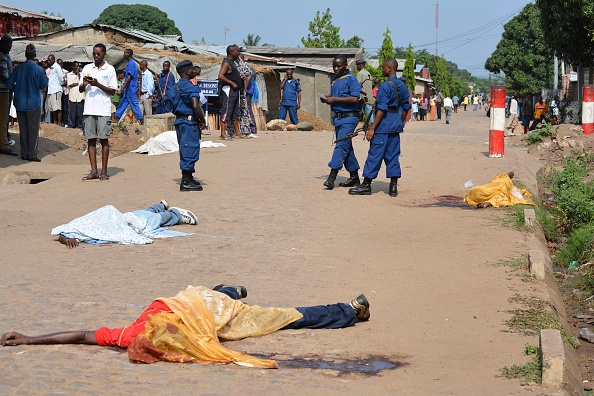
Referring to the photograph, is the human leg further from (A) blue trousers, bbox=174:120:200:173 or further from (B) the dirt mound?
(A) blue trousers, bbox=174:120:200:173

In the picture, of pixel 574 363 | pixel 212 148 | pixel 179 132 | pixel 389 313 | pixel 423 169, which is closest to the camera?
pixel 574 363

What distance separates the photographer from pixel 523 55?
5781 cm

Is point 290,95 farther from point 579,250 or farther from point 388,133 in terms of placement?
point 579,250

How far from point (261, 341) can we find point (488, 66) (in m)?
58.4

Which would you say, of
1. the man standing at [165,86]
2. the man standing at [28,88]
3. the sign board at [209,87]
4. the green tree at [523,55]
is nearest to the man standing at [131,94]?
the man standing at [165,86]

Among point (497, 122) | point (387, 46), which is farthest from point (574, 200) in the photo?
point (387, 46)

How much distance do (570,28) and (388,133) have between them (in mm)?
17585

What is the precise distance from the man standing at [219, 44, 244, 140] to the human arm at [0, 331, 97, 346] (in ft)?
38.6

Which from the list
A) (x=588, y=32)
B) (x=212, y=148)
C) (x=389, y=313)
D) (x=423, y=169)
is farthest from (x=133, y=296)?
(x=588, y=32)

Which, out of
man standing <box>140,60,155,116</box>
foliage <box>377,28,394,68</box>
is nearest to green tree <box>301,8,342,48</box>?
foliage <box>377,28,394,68</box>

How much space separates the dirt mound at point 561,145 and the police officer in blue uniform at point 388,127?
7716 millimetres

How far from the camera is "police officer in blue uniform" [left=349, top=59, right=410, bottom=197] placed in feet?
35.5

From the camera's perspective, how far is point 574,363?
5.24 metres

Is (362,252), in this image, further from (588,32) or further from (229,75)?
(588,32)
